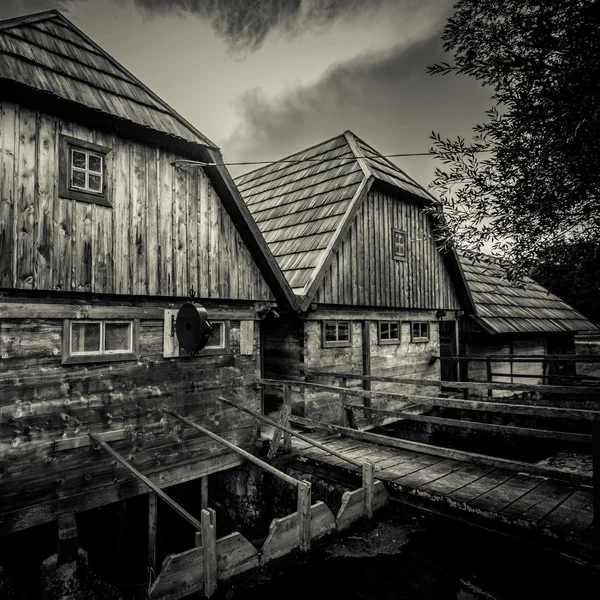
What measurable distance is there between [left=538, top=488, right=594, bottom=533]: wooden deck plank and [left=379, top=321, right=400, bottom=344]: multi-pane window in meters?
6.47

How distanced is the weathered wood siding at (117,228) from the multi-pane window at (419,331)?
6249mm

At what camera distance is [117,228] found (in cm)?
608

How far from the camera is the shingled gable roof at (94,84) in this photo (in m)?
5.38

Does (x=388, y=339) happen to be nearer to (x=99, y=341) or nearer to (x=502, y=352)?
(x=502, y=352)

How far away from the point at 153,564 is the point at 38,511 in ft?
6.22

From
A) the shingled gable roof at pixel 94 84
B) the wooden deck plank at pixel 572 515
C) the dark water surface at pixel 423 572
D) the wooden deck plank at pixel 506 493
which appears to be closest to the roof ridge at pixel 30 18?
the shingled gable roof at pixel 94 84

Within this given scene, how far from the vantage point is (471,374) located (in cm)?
1533

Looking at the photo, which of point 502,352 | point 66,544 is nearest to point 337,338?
point 66,544

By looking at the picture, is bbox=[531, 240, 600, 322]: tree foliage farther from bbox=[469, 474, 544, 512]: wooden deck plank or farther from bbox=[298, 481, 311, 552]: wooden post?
bbox=[298, 481, 311, 552]: wooden post

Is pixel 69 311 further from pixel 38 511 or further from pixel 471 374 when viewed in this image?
pixel 471 374

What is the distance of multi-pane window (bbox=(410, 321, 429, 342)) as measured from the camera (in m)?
12.4

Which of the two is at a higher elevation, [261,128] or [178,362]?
[261,128]

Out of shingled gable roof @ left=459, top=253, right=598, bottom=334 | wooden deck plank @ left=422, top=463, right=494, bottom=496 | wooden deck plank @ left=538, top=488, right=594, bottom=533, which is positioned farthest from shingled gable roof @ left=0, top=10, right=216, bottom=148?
shingled gable roof @ left=459, top=253, right=598, bottom=334

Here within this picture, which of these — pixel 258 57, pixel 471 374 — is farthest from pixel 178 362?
pixel 258 57
